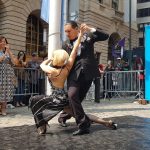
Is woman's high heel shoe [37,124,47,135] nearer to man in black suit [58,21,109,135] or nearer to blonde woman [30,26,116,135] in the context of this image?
blonde woman [30,26,116,135]

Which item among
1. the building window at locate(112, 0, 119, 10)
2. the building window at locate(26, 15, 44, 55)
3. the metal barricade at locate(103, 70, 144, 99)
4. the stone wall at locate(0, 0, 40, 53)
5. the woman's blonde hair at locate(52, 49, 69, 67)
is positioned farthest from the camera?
the building window at locate(112, 0, 119, 10)

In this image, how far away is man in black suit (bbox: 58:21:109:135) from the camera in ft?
16.5

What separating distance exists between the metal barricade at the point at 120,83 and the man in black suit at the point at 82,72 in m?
9.09

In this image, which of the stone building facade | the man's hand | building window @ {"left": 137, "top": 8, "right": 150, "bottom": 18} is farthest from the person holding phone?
building window @ {"left": 137, "top": 8, "right": 150, "bottom": 18}

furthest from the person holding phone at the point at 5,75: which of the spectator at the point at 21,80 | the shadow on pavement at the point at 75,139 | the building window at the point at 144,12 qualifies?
the building window at the point at 144,12

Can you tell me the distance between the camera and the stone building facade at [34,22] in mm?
20312

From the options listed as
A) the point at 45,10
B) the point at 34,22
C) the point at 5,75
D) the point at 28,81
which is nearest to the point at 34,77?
the point at 28,81

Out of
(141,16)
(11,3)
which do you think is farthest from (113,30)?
(141,16)

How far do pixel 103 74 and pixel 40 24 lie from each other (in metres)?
10.8

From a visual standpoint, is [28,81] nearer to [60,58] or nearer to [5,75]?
[5,75]

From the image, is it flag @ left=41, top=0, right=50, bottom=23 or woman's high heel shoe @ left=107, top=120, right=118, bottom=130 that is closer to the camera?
woman's high heel shoe @ left=107, top=120, right=118, bottom=130

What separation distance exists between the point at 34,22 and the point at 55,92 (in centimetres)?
1958

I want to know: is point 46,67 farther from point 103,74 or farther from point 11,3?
point 11,3

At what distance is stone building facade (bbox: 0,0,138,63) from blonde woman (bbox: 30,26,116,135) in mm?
9933
